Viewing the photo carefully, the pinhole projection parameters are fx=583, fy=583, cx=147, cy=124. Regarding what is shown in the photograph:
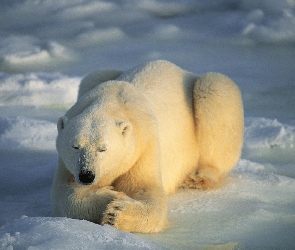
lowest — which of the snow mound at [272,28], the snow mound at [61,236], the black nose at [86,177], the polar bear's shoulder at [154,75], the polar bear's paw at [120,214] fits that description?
the polar bear's paw at [120,214]

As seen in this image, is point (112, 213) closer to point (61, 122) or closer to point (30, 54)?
point (61, 122)

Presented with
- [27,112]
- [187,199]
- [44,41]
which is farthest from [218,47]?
[187,199]

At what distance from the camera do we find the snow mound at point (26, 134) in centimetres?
483

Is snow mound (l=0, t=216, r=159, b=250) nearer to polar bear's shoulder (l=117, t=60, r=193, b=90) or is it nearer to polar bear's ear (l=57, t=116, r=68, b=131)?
polar bear's ear (l=57, t=116, r=68, b=131)

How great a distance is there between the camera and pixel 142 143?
10.4ft

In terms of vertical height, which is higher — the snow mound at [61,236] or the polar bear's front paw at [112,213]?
the snow mound at [61,236]

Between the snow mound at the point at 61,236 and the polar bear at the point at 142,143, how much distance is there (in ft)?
1.19

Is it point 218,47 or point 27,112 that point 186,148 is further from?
point 218,47

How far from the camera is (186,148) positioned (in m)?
3.98

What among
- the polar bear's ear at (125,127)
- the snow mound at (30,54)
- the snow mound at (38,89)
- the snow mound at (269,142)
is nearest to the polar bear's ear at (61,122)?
the polar bear's ear at (125,127)

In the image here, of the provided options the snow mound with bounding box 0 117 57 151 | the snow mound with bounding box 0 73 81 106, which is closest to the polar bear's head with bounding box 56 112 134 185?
the snow mound with bounding box 0 117 57 151

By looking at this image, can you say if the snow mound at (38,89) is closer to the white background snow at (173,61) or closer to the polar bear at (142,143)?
the white background snow at (173,61)

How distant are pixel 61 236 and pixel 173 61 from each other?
249 inches

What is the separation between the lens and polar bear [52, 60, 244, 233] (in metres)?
2.82
